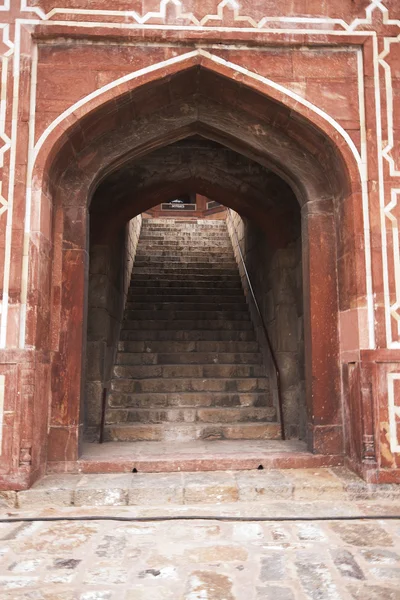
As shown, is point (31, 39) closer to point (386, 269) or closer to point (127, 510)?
point (386, 269)

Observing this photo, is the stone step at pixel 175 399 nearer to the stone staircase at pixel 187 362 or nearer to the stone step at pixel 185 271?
the stone staircase at pixel 187 362

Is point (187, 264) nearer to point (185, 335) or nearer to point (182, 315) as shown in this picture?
point (182, 315)

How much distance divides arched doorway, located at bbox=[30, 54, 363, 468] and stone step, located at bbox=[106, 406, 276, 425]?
1377 millimetres

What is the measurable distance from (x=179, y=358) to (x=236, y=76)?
388cm

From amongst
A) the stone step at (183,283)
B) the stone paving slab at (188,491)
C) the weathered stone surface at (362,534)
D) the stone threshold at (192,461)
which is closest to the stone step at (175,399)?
the stone threshold at (192,461)

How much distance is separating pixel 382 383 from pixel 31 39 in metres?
4.14

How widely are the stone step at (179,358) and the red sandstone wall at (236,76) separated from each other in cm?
266

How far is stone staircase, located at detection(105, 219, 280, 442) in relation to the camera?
19.2 feet

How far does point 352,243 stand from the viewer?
14.9 feet

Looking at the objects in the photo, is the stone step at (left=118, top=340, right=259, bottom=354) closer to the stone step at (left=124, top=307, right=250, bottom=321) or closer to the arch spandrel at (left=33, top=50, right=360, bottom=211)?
the stone step at (left=124, top=307, right=250, bottom=321)

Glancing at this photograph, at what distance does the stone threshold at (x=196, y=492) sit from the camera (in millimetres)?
3955

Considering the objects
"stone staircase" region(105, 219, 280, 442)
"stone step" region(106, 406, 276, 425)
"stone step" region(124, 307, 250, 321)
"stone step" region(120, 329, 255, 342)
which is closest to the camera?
"stone staircase" region(105, 219, 280, 442)

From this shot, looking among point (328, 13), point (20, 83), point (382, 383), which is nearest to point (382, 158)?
point (328, 13)

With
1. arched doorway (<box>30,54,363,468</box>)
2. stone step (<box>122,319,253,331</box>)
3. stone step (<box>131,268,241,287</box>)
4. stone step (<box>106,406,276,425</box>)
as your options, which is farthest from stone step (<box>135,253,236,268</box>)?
arched doorway (<box>30,54,363,468</box>)
